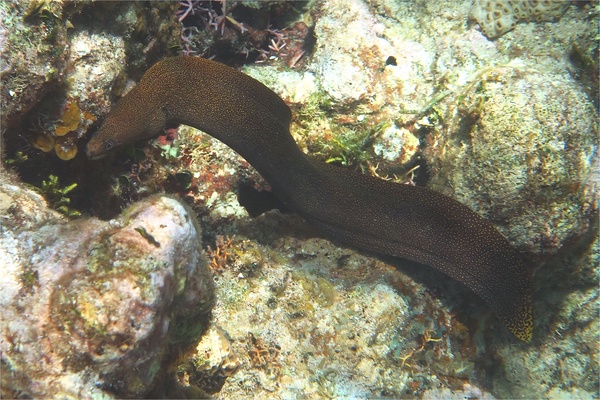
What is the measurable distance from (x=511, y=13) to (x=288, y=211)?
3624mm

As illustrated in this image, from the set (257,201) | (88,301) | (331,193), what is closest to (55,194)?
(88,301)

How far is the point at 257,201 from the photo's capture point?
432cm

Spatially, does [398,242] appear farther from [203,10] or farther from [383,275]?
[203,10]

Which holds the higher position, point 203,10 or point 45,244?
point 203,10

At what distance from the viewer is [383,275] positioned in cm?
383

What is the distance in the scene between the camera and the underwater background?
6.23 feet

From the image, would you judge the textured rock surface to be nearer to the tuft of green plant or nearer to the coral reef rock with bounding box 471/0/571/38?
the tuft of green plant

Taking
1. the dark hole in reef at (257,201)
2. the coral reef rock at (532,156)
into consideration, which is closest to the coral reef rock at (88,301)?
the dark hole in reef at (257,201)

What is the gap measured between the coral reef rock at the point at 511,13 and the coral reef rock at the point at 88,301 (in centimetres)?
450

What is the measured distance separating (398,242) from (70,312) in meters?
3.03

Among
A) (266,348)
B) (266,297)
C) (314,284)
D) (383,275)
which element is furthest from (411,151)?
(266,348)

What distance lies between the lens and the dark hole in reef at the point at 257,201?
4242 millimetres

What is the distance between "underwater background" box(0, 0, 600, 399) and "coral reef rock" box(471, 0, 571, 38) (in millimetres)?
23

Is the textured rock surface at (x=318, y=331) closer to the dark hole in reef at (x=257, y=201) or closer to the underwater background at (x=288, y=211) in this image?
the underwater background at (x=288, y=211)
